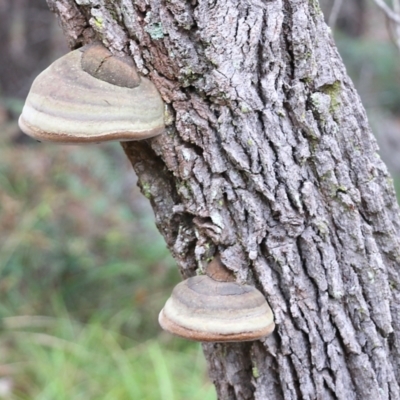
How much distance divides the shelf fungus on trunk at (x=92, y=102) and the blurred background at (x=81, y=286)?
2.41 meters

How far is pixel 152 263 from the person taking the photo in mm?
4391

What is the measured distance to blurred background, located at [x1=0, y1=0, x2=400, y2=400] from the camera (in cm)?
336

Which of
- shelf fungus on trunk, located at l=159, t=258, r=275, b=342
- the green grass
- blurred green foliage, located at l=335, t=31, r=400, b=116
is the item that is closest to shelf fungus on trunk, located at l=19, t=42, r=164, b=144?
shelf fungus on trunk, located at l=159, t=258, r=275, b=342

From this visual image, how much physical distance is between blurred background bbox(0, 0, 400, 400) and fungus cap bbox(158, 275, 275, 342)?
210 cm

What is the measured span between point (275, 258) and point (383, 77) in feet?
22.0

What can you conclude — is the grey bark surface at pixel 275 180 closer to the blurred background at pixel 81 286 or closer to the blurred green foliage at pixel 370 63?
the blurred background at pixel 81 286

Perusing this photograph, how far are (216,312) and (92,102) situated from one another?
2.03 ft

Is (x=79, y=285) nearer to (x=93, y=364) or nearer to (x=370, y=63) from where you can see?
(x=93, y=364)

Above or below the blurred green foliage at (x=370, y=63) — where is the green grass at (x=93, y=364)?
below

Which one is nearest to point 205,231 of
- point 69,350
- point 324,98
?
point 324,98

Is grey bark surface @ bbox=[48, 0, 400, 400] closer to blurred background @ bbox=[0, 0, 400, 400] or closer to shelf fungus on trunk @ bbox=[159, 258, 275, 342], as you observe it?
shelf fungus on trunk @ bbox=[159, 258, 275, 342]

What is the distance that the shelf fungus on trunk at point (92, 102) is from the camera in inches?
46.6

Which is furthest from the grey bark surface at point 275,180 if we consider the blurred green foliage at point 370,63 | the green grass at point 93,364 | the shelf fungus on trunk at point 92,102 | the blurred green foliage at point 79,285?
the blurred green foliage at point 370,63

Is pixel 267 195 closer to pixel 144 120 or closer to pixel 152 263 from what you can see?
pixel 144 120
